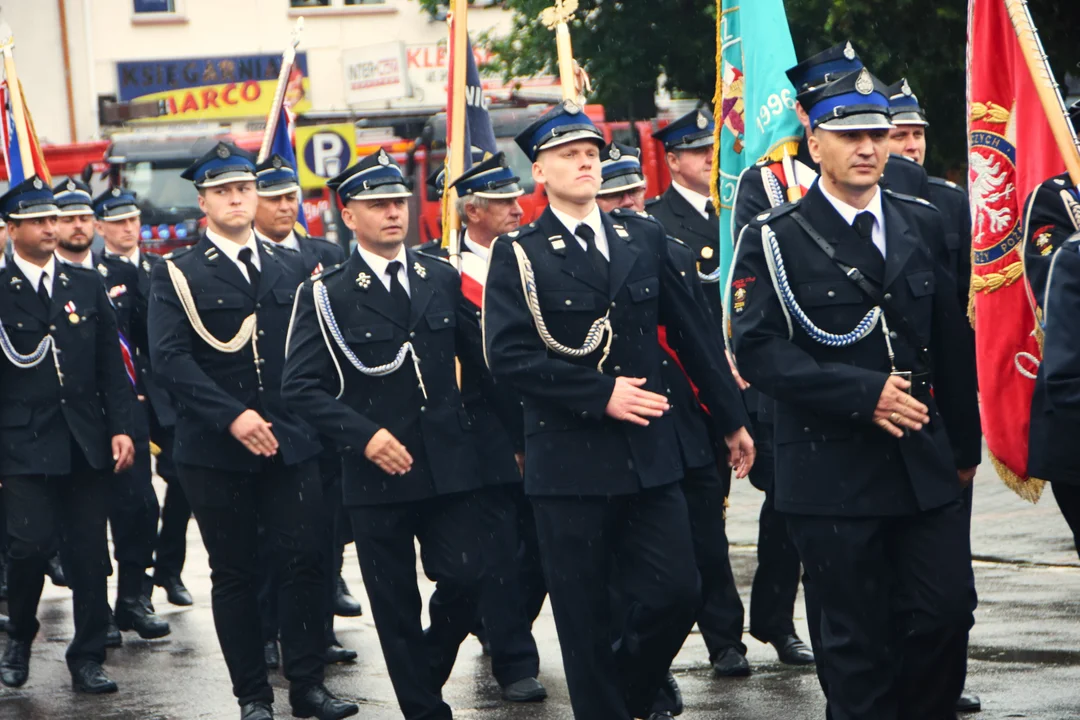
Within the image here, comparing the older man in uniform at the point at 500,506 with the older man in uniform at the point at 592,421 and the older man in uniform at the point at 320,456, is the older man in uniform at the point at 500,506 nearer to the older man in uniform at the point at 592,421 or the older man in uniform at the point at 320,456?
the older man in uniform at the point at 320,456

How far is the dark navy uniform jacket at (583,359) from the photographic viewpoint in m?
5.91

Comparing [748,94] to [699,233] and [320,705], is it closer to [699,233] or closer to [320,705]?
[699,233]

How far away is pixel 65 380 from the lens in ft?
27.4

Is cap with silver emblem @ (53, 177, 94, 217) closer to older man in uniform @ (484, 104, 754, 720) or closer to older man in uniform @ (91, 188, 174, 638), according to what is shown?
older man in uniform @ (91, 188, 174, 638)

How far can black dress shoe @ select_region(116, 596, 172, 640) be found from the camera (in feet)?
30.5

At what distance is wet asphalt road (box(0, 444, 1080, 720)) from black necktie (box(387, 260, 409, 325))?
61.7 inches

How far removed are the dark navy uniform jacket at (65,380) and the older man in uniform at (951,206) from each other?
3.67 m

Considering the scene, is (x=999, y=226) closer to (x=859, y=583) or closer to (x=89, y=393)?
(x=859, y=583)

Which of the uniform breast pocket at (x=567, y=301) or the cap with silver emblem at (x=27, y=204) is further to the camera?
the cap with silver emblem at (x=27, y=204)

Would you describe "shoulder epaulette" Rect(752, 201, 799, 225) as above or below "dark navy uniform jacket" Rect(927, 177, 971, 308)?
above

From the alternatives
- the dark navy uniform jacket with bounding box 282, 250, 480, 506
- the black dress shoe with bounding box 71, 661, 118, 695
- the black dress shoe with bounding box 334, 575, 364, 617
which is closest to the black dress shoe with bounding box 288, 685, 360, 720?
the dark navy uniform jacket with bounding box 282, 250, 480, 506

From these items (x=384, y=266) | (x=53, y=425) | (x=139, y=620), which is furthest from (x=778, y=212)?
(x=139, y=620)

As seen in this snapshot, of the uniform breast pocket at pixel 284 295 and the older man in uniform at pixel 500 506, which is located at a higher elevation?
the uniform breast pocket at pixel 284 295

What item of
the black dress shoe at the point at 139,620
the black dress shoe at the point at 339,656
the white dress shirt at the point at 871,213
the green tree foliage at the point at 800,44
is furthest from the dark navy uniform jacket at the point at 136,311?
the green tree foliage at the point at 800,44
